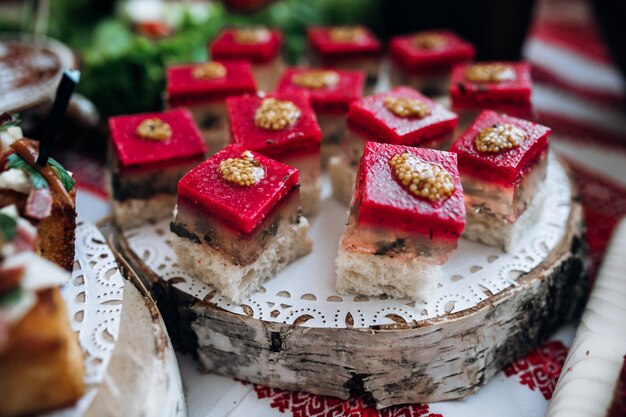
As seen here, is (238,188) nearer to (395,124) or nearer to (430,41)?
(395,124)

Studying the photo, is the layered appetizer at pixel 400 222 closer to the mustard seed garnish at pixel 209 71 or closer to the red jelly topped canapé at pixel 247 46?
the mustard seed garnish at pixel 209 71

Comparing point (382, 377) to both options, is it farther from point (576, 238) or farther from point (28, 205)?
point (28, 205)

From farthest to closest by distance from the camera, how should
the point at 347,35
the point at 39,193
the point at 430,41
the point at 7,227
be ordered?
the point at 347,35 → the point at 430,41 → the point at 39,193 → the point at 7,227

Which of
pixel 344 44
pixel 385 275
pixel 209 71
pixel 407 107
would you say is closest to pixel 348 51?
pixel 344 44

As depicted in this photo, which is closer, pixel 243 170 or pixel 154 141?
pixel 243 170

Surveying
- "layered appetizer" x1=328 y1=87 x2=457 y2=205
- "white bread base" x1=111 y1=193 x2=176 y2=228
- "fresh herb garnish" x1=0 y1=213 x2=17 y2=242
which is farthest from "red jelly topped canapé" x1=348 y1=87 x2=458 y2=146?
"fresh herb garnish" x1=0 y1=213 x2=17 y2=242

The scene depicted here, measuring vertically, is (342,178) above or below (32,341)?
below

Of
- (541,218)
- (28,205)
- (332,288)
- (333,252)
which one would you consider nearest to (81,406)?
(28,205)
